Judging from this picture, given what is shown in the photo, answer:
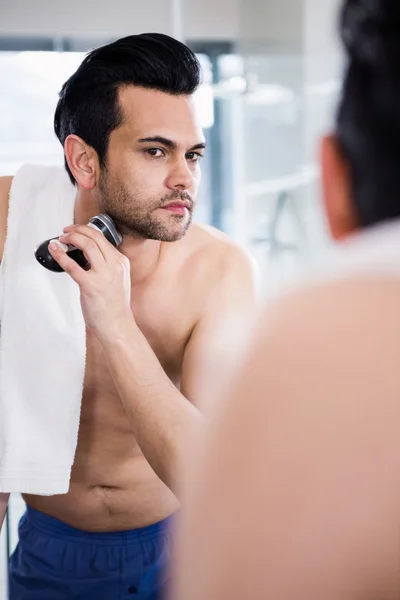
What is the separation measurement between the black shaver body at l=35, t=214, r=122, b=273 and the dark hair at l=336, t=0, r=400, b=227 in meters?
0.78

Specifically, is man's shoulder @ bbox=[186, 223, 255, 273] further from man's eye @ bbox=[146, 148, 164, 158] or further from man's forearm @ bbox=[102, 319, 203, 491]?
man's forearm @ bbox=[102, 319, 203, 491]

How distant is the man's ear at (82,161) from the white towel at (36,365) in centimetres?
11

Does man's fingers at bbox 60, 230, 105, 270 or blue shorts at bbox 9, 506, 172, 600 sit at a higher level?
man's fingers at bbox 60, 230, 105, 270

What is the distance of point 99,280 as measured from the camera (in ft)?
3.38

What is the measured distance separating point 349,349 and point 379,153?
0.33 ft

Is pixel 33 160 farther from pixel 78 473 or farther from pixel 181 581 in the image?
pixel 181 581


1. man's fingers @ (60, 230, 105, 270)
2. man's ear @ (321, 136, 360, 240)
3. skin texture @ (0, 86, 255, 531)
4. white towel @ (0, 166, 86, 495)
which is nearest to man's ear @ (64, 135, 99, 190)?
skin texture @ (0, 86, 255, 531)

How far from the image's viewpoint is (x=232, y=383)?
1.09ft

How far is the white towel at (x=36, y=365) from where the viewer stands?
125 centimetres

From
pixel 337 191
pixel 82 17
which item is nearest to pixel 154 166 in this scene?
pixel 337 191

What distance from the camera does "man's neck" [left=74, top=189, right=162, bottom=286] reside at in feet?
4.67

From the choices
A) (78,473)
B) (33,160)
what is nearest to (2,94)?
(33,160)

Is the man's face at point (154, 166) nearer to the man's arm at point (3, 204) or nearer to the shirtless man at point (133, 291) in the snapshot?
the shirtless man at point (133, 291)

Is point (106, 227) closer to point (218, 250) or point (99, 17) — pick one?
point (218, 250)
